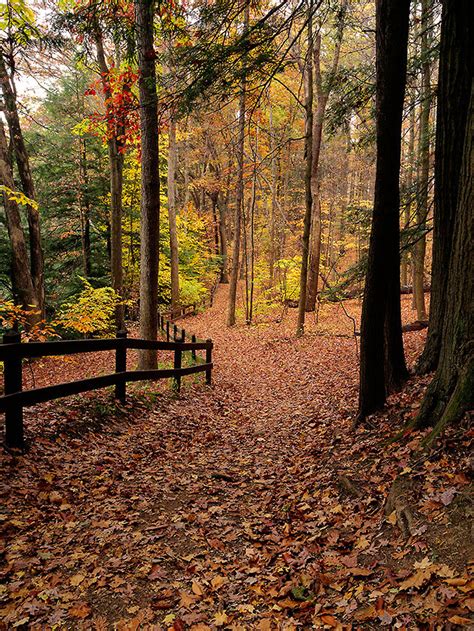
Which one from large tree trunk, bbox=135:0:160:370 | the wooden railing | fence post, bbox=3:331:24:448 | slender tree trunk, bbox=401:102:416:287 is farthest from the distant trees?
slender tree trunk, bbox=401:102:416:287

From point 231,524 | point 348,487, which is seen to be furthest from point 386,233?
point 231,524

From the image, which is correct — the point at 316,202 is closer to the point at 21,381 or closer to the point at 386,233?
the point at 386,233

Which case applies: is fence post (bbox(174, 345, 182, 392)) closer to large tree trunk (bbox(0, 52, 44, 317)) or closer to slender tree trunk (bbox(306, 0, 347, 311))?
large tree trunk (bbox(0, 52, 44, 317))

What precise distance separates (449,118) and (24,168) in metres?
13.5

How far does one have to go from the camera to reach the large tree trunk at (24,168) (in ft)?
42.7

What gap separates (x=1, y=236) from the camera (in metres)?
15.2

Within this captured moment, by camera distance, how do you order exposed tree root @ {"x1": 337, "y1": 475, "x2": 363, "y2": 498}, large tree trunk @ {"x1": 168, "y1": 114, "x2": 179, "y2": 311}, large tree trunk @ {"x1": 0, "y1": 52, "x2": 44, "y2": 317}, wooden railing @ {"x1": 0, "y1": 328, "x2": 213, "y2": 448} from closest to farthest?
exposed tree root @ {"x1": 337, "y1": 475, "x2": 363, "y2": 498} → wooden railing @ {"x1": 0, "y1": 328, "x2": 213, "y2": 448} → large tree trunk @ {"x1": 0, "y1": 52, "x2": 44, "y2": 317} → large tree trunk @ {"x1": 168, "y1": 114, "x2": 179, "y2": 311}

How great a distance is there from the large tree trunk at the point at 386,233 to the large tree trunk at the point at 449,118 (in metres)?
0.52

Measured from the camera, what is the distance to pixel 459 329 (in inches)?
168

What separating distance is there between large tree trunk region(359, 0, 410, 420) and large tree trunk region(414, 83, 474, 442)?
4.42 feet

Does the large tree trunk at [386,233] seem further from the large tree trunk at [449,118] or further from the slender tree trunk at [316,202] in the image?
the slender tree trunk at [316,202]

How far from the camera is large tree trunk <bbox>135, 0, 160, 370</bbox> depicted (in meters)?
8.02

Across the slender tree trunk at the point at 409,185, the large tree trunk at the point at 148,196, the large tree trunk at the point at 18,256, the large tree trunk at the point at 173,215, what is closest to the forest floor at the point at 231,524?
the large tree trunk at the point at 148,196

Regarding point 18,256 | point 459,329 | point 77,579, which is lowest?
point 77,579
